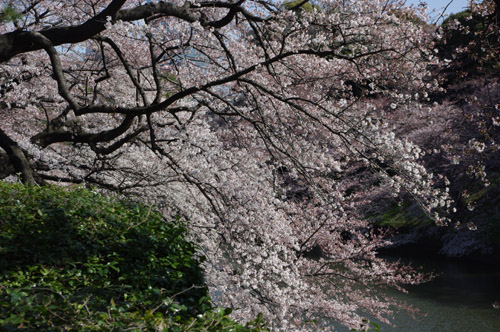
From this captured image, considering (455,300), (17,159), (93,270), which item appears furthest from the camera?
(455,300)

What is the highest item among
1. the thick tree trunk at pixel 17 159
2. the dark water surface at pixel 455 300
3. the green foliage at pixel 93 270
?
the thick tree trunk at pixel 17 159

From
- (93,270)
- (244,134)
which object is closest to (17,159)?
(244,134)

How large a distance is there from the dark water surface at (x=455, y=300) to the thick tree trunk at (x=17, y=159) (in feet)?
22.0

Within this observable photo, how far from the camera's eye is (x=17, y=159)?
22.1 feet

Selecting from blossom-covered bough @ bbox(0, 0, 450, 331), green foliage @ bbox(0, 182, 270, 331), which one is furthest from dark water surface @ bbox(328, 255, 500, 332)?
green foliage @ bbox(0, 182, 270, 331)

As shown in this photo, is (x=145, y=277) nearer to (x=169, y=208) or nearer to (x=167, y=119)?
(x=169, y=208)

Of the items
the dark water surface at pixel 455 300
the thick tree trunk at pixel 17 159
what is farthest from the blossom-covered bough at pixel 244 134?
the dark water surface at pixel 455 300

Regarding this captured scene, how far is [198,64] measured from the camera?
8195 mm

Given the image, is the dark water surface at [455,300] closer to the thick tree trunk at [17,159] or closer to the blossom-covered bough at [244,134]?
the blossom-covered bough at [244,134]

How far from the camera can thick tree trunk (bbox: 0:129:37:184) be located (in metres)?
6.73

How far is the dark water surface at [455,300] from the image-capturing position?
9.60 metres

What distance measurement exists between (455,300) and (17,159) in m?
10.1

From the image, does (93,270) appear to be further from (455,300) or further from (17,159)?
(455,300)

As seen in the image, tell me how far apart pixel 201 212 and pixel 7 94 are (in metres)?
4.71
